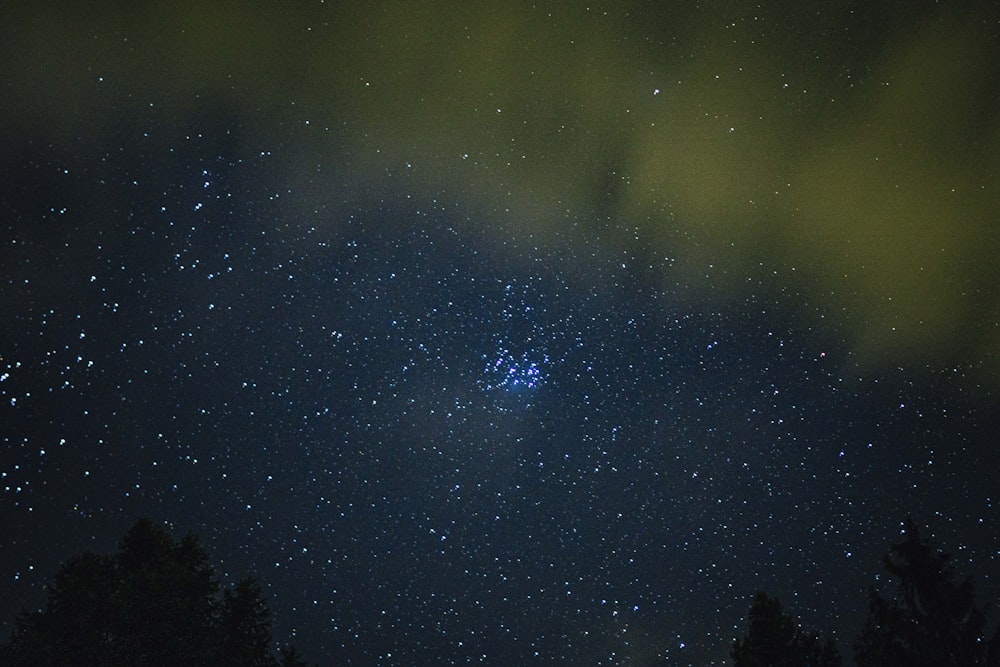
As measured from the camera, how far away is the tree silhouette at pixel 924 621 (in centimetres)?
988

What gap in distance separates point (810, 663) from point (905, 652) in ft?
6.21

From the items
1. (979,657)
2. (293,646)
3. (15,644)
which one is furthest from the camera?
(293,646)

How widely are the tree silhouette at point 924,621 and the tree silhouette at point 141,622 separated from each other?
367 inches

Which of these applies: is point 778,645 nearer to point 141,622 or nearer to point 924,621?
point 924,621

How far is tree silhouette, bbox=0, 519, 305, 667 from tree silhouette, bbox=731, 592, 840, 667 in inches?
303

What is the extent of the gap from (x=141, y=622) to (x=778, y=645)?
34.5 feet

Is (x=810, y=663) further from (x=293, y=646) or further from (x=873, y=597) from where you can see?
(x=293, y=646)

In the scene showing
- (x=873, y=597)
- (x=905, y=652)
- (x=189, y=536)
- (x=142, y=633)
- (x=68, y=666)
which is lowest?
(x=68, y=666)

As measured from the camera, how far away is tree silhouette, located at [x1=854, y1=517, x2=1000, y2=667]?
988 cm

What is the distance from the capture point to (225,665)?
1108cm

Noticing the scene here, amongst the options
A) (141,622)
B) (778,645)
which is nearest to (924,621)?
(778,645)

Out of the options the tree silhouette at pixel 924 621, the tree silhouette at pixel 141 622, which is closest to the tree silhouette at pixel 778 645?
the tree silhouette at pixel 924 621

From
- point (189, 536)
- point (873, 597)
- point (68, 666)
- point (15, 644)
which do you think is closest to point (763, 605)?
point (873, 597)

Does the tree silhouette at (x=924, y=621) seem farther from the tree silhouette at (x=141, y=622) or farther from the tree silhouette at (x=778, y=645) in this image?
the tree silhouette at (x=141, y=622)
